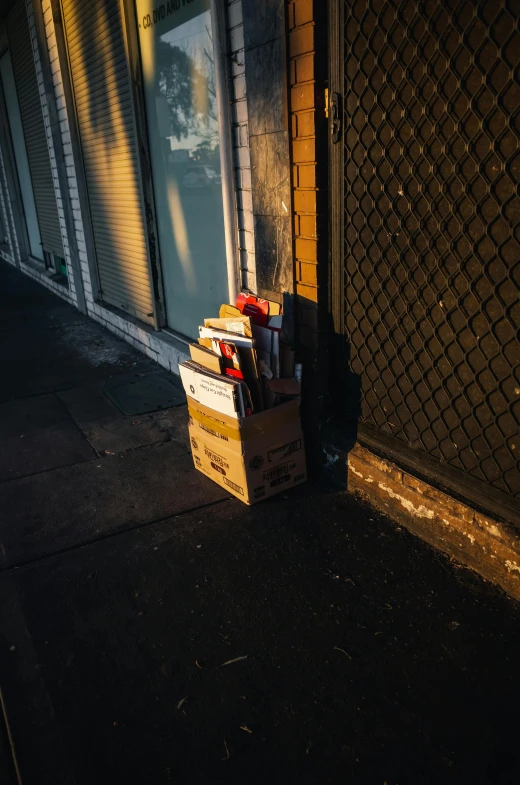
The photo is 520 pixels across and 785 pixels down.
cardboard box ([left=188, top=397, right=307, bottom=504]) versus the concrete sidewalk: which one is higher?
cardboard box ([left=188, top=397, right=307, bottom=504])

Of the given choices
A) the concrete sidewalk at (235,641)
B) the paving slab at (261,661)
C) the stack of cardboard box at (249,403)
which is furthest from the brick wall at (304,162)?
the paving slab at (261,661)

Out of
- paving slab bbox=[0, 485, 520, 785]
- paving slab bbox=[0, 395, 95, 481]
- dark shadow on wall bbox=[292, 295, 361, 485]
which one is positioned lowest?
paving slab bbox=[0, 485, 520, 785]

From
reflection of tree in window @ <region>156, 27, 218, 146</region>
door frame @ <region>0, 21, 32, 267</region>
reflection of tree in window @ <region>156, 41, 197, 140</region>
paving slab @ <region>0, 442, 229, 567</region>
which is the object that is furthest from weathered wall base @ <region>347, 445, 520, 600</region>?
door frame @ <region>0, 21, 32, 267</region>

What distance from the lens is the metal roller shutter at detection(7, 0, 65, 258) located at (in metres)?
8.95

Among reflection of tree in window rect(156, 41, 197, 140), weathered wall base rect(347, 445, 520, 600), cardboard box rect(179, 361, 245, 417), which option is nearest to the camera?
weathered wall base rect(347, 445, 520, 600)

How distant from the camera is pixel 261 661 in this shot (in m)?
2.61

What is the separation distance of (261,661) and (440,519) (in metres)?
1.25

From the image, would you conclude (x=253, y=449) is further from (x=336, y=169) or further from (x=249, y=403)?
(x=336, y=169)

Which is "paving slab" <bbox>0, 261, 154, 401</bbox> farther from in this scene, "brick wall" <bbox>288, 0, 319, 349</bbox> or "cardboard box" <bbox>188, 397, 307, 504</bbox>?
"brick wall" <bbox>288, 0, 319, 349</bbox>

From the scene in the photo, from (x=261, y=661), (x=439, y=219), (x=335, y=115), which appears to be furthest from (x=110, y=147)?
(x=261, y=661)

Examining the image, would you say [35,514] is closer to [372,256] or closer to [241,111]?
[372,256]

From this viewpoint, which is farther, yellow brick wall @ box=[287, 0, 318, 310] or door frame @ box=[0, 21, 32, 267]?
door frame @ box=[0, 21, 32, 267]

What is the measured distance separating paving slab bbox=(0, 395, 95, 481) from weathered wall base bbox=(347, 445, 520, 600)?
84.5 inches

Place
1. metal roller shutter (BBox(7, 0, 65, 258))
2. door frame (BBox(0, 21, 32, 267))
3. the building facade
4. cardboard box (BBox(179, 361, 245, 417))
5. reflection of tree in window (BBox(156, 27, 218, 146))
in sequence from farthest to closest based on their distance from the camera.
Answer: door frame (BBox(0, 21, 32, 267)), metal roller shutter (BBox(7, 0, 65, 258)), reflection of tree in window (BBox(156, 27, 218, 146)), cardboard box (BBox(179, 361, 245, 417)), the building facade
